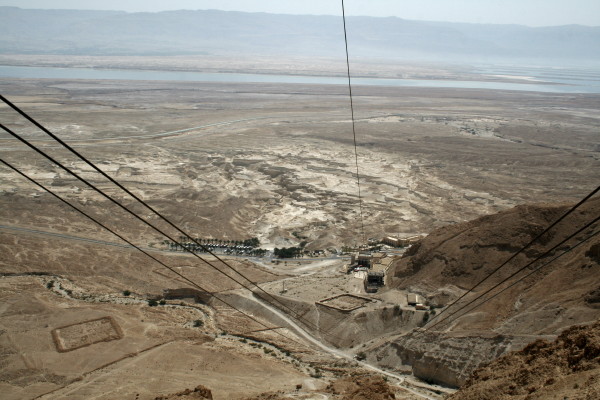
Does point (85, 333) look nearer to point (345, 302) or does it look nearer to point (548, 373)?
point (345, 302)

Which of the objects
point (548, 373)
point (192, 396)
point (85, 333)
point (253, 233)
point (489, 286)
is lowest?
point (253, 233)

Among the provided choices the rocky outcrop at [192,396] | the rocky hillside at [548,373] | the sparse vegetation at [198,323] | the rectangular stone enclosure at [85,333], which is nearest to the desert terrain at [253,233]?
the rectangular stone enclosure at [85,333]

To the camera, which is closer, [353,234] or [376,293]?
[376,293]

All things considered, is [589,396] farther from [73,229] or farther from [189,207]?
[189,207]

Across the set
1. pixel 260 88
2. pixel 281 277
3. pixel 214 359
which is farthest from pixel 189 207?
pixel 260 88

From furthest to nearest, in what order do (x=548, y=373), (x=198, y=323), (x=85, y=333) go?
(x=198, y=323) → (x=85, y=333) → (x=548, y=373)

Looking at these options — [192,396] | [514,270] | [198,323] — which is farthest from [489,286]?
[192,396]

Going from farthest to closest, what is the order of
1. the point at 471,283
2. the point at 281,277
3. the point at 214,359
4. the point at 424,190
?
the point at 424,190 → the point at 281,277 → the point at 471,283 → the point at 214,359
